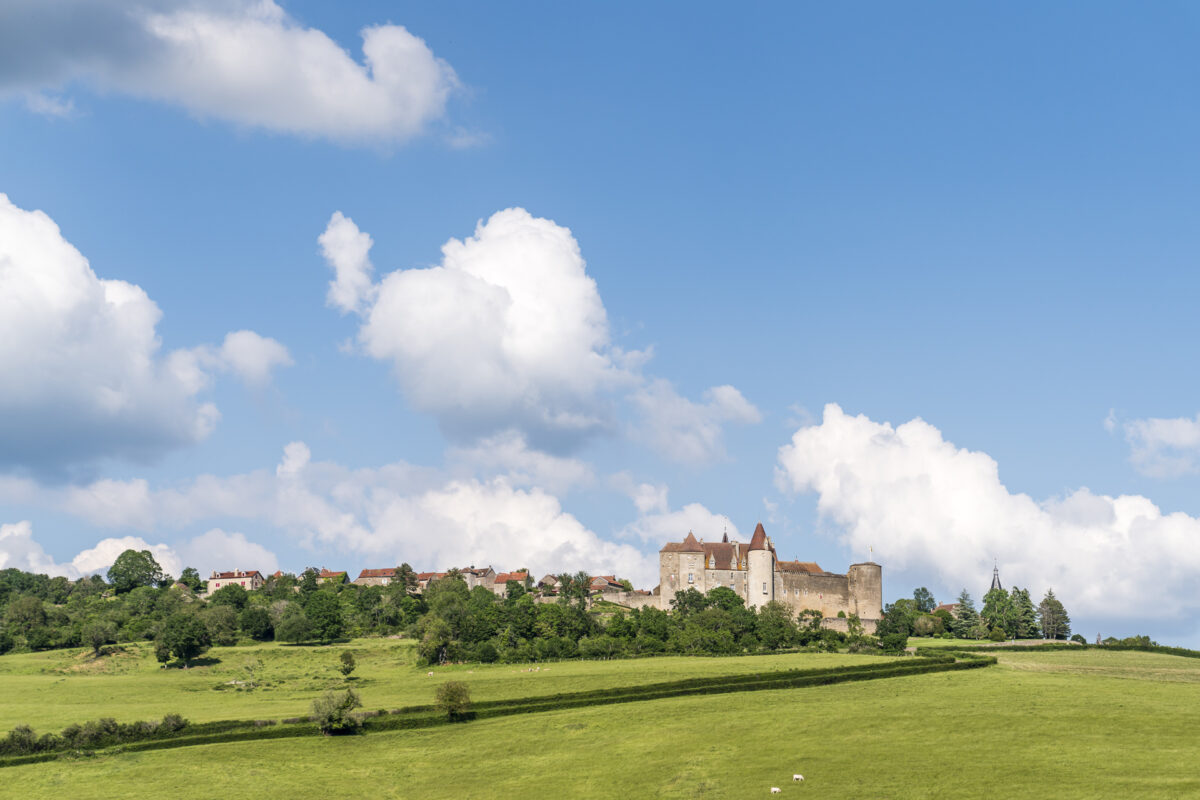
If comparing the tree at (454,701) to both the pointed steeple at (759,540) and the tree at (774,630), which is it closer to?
the tree at (774,630)

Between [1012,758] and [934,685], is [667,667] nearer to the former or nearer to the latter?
[934,685]

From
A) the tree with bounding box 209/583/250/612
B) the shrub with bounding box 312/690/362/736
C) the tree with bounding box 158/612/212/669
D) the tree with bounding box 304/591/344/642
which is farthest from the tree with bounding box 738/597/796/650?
the tree with bounding box 209/583/250/612

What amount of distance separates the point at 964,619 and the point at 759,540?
33.8 meters

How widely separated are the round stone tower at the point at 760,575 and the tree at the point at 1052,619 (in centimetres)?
4028

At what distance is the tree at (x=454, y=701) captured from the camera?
291ft

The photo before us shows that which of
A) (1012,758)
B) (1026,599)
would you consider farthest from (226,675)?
(1026,599)

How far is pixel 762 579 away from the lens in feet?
539

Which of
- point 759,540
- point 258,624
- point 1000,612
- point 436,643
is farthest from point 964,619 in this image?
point 258,624

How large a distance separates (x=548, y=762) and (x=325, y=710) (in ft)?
72.3

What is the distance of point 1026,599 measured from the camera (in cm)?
15175

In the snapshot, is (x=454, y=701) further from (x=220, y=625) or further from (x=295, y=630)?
(x=220, y=625)

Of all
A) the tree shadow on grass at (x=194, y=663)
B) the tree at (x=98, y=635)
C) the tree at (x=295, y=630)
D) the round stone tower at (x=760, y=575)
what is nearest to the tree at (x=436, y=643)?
the tree shadow on grass at (x=194, y=663)

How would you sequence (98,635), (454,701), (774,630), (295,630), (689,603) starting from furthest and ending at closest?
(689,603)
(295,630)
(98,635)
(774,630)
(454,701)

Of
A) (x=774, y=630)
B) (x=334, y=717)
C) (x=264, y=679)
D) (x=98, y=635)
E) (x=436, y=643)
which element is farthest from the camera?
(x=98, y=635)
